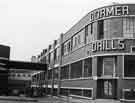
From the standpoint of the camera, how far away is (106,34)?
106 ft

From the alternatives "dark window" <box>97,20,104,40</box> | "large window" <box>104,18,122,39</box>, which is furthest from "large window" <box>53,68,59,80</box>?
"large window" <box>104,18,122,39</box>

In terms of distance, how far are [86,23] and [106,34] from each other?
5.18 meters

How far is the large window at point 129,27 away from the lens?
3111 centimetres

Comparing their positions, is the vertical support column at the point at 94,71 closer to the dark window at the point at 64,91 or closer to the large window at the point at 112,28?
the large window at the point at 112,28

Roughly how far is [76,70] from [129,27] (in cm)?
1316

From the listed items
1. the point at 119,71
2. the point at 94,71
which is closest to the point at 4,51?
the point at 94,71

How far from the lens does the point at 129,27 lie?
31.2m

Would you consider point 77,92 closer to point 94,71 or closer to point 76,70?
point 76,70

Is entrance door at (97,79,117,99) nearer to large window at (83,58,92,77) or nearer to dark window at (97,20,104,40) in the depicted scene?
large window at (83,58,92,77)

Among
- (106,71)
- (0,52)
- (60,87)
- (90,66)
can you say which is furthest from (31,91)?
(106,71)

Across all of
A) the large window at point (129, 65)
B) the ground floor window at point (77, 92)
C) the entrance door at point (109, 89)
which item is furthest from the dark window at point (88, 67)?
the large window at point (129, 65)

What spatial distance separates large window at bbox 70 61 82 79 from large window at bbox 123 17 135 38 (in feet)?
33.7

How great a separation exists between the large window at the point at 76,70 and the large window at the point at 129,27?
10270mm

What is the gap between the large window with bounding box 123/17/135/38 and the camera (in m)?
31.1
